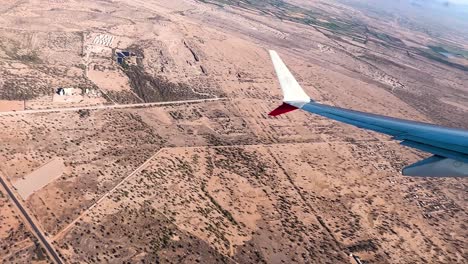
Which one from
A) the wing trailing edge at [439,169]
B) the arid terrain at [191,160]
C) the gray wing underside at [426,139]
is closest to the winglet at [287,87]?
the gray wing underside at [426,139]

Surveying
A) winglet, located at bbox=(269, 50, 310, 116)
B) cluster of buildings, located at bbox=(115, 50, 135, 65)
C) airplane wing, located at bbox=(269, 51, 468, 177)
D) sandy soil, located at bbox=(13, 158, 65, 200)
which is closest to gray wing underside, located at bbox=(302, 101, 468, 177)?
airplane wing, located at bbox=(269, 51, 468, 177)

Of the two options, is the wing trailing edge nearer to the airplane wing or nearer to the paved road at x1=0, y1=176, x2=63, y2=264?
the airplane wing

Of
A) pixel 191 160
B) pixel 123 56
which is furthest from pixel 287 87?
pixel 123 56

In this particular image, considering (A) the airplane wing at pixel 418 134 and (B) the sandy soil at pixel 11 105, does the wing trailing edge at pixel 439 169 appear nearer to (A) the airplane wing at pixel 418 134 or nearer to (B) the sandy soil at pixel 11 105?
(A) the airplane wing at pixel 418 134

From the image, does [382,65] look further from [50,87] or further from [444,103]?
[50,87]

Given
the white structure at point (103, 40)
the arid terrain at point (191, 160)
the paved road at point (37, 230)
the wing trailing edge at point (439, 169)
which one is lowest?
the paved road at point (37, 230)

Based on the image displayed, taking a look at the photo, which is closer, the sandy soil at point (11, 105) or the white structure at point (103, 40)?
the sandy soil at point (11, 105)

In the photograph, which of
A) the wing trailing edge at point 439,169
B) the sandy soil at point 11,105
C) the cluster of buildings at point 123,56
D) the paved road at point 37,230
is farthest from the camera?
the cluster of buildings at point 123,56
